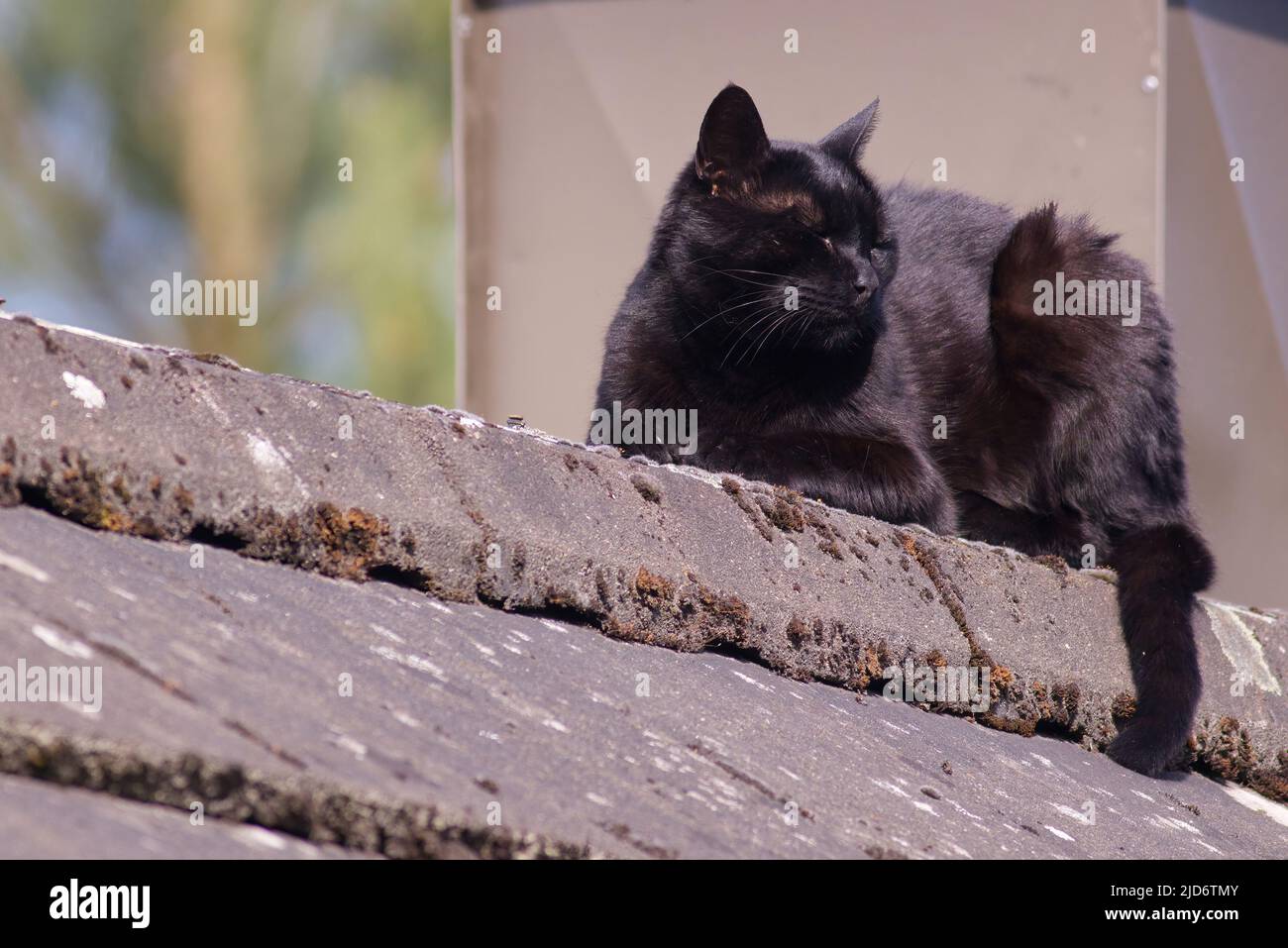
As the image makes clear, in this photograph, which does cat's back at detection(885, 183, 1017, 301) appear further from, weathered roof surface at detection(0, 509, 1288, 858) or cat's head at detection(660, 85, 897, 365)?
weathered roof surface at detection(0, 509, 1288, 858)

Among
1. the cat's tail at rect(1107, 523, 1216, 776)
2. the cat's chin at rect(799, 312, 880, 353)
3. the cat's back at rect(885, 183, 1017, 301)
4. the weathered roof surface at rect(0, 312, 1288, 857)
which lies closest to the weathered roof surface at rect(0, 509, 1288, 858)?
the weathered roof surface at rect(0, 312, 1288, 857)

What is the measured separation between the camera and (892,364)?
386cm

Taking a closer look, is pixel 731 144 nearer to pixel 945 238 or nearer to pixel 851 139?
pixel 851 139

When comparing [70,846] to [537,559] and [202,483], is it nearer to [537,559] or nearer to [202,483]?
[202,483]

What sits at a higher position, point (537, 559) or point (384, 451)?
point (384, 451)

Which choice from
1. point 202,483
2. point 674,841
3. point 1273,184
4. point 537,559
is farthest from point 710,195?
point 1273,184

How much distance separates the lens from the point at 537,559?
1849 mm

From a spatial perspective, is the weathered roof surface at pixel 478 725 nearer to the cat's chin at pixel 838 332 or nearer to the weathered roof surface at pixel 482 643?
the weathered roof surface at pixel 482 643

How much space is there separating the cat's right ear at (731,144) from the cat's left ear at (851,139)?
1.06 feet

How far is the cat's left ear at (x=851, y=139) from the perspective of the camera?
4.02 metres

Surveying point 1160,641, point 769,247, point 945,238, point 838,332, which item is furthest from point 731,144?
point 1160,641

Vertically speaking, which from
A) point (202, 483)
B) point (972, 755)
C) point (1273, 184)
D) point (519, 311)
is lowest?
point (972, 755)

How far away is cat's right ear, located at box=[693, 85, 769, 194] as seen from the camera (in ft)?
12.2
